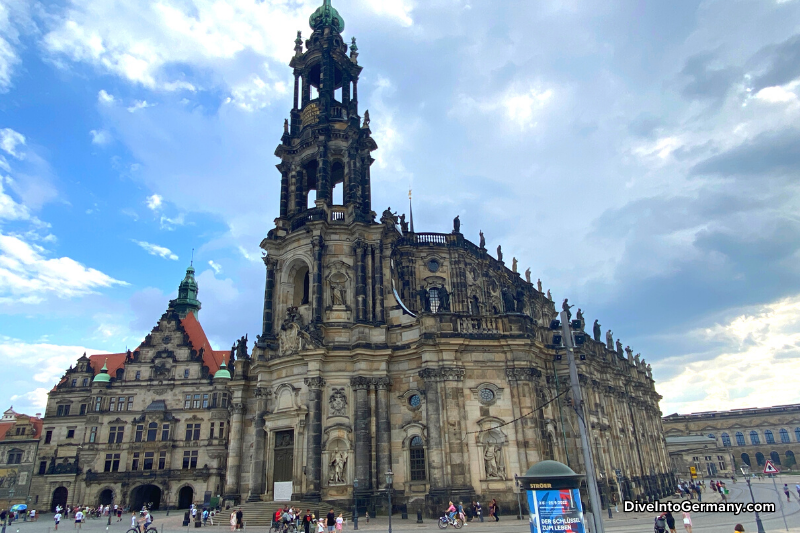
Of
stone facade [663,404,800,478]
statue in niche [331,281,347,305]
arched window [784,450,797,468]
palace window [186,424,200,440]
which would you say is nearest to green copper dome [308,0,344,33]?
statue in niche [331,281,347,305]

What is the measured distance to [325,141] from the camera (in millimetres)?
41312

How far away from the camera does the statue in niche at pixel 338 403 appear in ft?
109

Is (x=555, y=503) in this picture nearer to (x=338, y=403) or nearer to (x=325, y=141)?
(x=338, y=403)

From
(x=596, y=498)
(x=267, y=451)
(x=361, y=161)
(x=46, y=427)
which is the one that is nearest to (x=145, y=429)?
(x=46, y=427)

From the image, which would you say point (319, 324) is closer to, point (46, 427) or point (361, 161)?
point (361, 161)

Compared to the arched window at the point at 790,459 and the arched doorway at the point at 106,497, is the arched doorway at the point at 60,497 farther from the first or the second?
the arched window at the point at 790,459

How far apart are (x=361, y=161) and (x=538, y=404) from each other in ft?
74.7

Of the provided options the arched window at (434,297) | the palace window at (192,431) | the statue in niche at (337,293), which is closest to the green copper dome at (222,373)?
the palace window at (192,431)

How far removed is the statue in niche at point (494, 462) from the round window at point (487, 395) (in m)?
2.66

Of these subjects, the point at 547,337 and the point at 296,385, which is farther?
the point at 547,337

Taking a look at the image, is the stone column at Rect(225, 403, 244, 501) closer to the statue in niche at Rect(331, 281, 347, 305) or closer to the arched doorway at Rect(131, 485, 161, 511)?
the statue in niche at Rect(331, 281, 347, 305)

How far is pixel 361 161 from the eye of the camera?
42969mm

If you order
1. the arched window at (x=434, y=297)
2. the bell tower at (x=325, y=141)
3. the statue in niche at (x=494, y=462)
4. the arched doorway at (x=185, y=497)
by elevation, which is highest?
the bell tower at (x=325, y=141)

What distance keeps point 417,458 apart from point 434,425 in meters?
2.57
